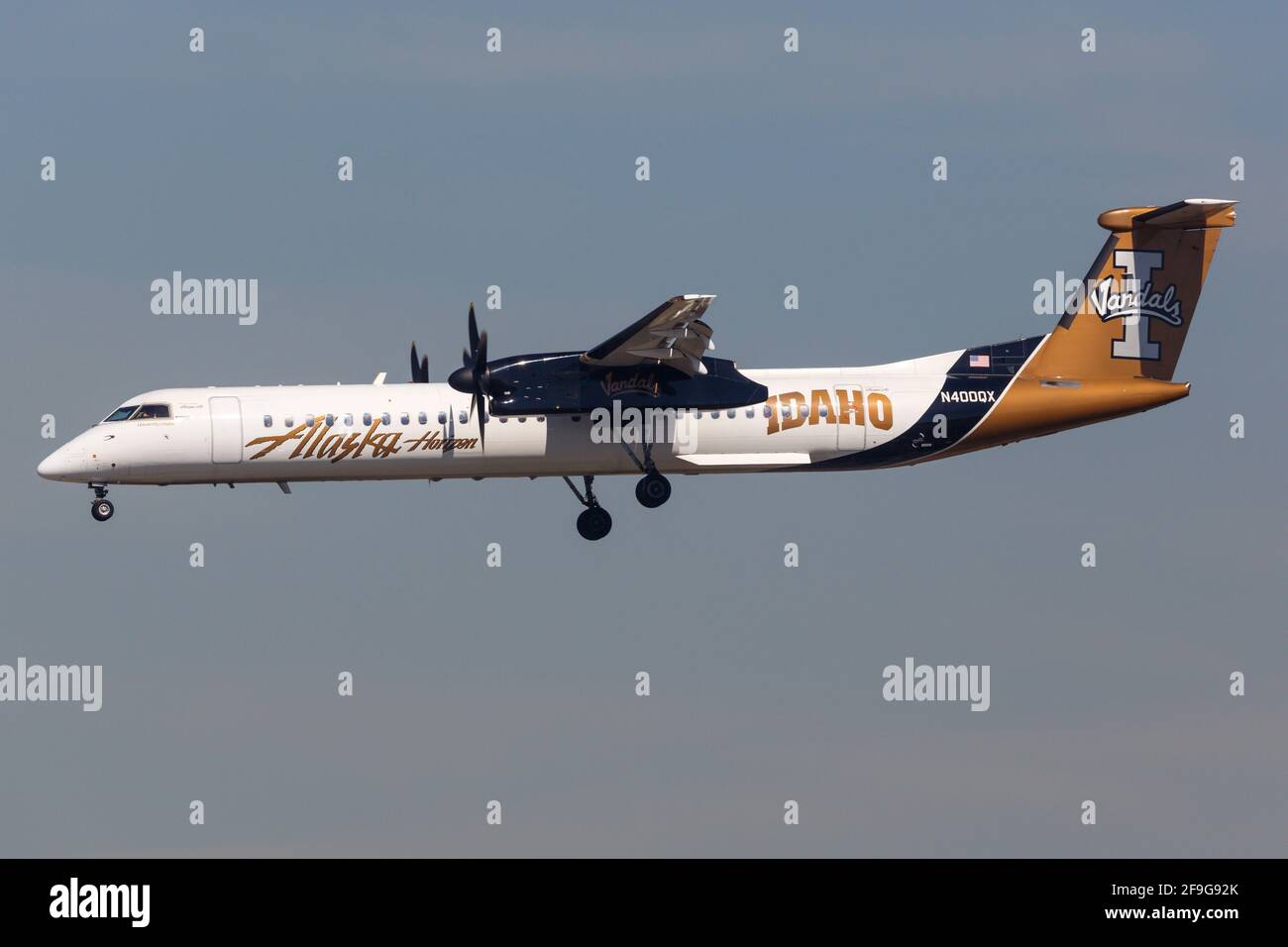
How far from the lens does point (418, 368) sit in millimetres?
45125

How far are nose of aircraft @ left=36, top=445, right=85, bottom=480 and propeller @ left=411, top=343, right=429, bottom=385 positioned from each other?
24.2 feet

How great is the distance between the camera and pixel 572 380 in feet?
136

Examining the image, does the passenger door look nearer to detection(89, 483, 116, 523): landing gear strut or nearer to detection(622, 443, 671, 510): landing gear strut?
detection(89, 483, 116, 523): landing gear strut

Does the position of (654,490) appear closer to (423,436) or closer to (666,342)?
(666,342)

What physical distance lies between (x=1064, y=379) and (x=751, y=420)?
6455 mm

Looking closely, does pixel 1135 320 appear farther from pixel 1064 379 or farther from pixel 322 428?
pixel 322 428

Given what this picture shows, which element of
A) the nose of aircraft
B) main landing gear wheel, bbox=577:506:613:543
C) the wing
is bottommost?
main landing gear wheel, bbox=577:506:613:543

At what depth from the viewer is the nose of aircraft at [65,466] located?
133 ft

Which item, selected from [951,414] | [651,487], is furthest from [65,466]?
[951,414]

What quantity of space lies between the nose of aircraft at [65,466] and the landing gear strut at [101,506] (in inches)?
21.8

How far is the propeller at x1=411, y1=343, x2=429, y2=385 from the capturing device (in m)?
44.9

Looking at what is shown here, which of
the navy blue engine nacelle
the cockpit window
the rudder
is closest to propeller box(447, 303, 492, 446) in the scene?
the navy blue engine nacelle

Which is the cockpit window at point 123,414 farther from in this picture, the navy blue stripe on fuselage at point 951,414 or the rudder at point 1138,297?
the rudder at point 1138,297

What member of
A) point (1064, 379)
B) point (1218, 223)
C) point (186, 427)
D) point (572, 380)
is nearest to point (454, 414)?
point (572, 380)
